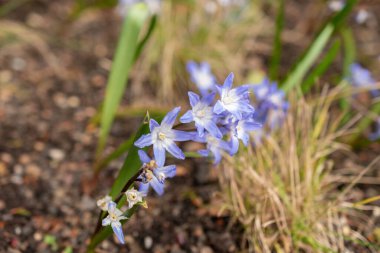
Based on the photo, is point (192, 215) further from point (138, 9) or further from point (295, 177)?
point (138, 9)

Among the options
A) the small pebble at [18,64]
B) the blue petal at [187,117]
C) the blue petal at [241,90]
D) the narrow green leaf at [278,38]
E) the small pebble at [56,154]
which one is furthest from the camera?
the small pebble at [18,64]

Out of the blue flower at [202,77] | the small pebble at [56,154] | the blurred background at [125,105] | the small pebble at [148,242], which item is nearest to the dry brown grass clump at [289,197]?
the blurred background at [125,105]

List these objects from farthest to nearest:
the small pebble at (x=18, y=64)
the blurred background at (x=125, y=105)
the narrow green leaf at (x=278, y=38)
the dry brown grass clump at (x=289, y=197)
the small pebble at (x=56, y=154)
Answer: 1. the small pebble at (x=18, y=64)
2. the narrow green leaf at (x=278, y=38)
3. the small pebble at (x=56, y=154)
4. the blurred background at (x=125, y=105)
5. the dry brown grass clump at (x=289, y=197)

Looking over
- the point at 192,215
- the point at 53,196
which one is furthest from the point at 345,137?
the point at 53,196

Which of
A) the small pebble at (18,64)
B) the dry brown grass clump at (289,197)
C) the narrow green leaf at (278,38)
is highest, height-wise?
the small pebble at (18,64)

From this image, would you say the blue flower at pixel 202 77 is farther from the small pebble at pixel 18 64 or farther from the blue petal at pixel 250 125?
the small pebble at pixel 18 64

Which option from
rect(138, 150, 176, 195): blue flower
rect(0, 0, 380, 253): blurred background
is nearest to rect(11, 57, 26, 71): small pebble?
rect(0, 0, 380, 253): blurred background

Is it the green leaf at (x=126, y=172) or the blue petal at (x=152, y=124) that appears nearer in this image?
the blue petal at (x=152, y=124)

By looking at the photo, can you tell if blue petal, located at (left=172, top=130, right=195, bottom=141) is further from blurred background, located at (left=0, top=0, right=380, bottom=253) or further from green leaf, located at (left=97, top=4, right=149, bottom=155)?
green leaf, located at (left=97, top=4, right=149, bottom=155)
